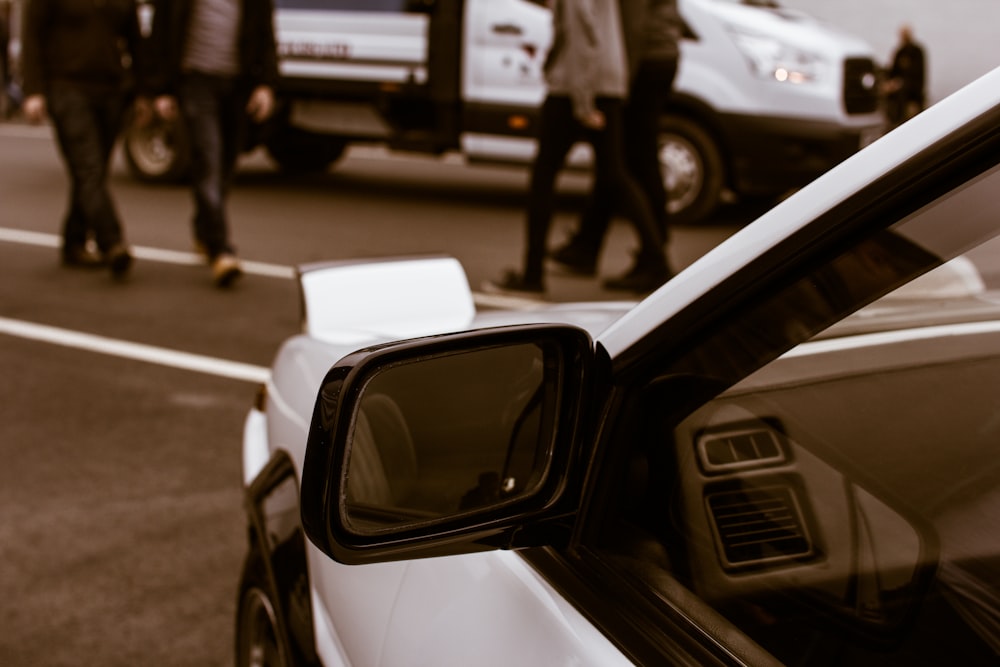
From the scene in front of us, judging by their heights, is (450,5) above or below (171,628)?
above

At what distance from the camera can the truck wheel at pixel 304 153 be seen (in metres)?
10.9

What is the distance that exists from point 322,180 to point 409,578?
9822 mm

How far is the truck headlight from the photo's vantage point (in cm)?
812

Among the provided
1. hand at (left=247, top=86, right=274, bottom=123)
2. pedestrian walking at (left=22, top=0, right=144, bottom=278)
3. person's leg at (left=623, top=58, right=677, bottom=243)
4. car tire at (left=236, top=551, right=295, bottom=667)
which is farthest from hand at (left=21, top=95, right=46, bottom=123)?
car tire at (left=236, top=551, right=295, bottom=667)

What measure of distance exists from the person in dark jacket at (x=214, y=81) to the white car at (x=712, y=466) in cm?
516

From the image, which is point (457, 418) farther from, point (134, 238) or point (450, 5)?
point (450, 5)

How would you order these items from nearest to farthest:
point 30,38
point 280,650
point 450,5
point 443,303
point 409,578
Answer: point 409,578 < point 280,650 < point 443,303 < point 30,38 < point 450,5

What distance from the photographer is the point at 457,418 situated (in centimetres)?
146

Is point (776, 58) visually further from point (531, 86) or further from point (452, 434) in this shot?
point (452, 434)

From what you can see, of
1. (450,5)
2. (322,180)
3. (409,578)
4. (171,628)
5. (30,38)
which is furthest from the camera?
(322,180)

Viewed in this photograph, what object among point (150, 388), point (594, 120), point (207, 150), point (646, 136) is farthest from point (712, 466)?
point (207, 150)

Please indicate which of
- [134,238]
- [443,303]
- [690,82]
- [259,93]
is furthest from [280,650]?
[690,82]

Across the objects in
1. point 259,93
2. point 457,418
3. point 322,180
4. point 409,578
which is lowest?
point 322,180

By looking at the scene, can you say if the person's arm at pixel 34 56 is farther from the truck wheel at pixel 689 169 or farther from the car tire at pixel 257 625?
the car tire at pixel 257 625
